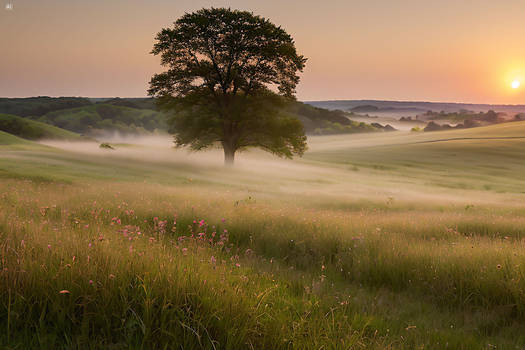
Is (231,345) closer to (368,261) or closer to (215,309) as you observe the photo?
(215,309)

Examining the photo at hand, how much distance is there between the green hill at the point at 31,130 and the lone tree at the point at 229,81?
240 ft

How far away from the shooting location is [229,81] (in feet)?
86.4

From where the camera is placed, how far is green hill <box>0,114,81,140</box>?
3539 inches

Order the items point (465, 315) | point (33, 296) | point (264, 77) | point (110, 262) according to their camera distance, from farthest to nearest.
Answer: point (264, 77) → point (465, 315) → point (110, 262) → point (33, 296)

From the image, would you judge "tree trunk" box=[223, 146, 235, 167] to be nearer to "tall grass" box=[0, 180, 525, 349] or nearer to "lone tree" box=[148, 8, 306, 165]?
"lone tree" box=[148, 8, 306, 165]

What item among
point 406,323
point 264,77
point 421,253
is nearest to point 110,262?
point 406,323

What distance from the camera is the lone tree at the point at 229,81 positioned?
24.5 meters

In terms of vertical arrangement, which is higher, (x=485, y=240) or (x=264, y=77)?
(x=264, y=77)

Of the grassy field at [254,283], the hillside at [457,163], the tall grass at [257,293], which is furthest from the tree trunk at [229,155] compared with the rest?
the tall grass at [257,293]

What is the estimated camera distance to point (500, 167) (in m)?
39.2

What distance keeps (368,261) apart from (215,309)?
4212mm

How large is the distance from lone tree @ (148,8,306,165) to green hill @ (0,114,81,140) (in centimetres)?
7305

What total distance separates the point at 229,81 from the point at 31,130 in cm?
9052

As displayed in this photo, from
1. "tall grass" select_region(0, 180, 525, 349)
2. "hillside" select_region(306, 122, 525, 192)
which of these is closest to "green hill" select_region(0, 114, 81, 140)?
"hillside" select_region(306, 122, 525, 192)
